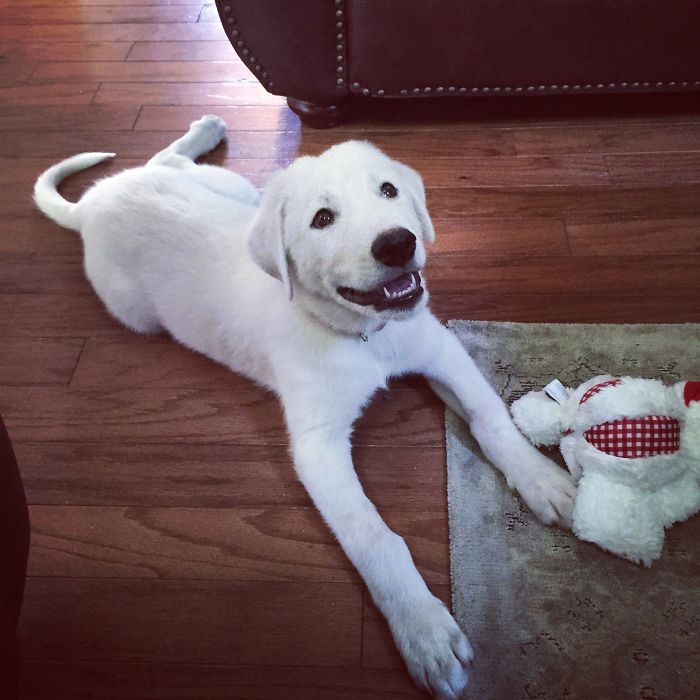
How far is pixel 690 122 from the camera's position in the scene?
8.64 feet

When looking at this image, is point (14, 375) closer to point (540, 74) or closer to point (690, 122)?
point (540, 74)

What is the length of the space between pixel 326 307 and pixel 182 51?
236 cm

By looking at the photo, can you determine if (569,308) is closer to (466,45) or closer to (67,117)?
(466,45)

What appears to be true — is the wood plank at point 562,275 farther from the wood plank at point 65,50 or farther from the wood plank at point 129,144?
the wood plank at point 65,50

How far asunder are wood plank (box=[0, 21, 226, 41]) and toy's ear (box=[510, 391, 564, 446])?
266 cm

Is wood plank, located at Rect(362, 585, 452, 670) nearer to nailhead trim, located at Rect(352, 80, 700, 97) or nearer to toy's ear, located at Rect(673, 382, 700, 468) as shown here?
toy's ear, located at Rect(673, 382, 700, 468)

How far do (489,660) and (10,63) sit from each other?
348 cm

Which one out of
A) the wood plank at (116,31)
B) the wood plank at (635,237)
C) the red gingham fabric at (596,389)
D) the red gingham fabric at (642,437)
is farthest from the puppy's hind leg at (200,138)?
the red gingham fabric at (642,437)

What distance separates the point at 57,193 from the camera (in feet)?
7.87

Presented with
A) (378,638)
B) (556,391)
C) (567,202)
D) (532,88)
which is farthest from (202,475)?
(532,88)

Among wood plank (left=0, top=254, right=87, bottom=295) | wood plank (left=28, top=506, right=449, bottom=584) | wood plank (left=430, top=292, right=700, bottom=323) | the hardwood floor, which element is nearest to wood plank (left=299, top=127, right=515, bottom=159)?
the hardwood floor

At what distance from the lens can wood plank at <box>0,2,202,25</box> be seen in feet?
11.4

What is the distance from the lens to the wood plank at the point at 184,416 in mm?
1795

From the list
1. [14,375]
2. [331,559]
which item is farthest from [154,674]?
[14,375]
